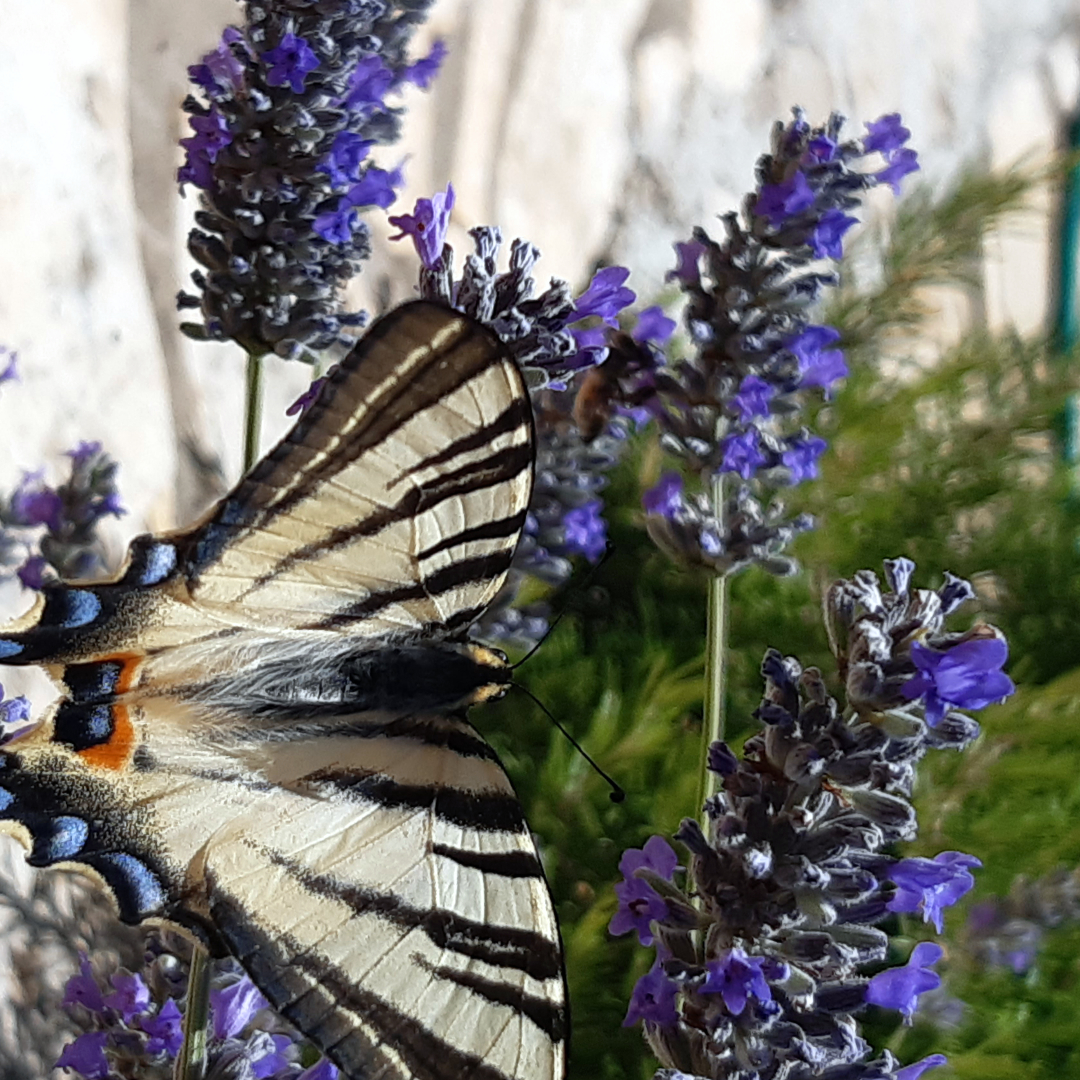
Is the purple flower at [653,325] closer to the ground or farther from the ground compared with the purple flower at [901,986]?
farther from the ground

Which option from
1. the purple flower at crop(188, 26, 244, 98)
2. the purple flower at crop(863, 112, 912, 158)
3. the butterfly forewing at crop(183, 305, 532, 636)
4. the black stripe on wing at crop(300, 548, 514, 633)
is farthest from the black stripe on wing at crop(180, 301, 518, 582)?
the purple flower at crop(863, 112, 912, 158)

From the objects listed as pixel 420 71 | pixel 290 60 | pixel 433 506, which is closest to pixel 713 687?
pixel 433 506

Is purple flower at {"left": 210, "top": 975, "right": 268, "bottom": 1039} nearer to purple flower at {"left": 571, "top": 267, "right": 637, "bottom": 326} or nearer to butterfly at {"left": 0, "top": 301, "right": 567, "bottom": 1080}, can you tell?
butterfly at {"left": 0, "top": 301, "right": 567, "bottom": 1080}

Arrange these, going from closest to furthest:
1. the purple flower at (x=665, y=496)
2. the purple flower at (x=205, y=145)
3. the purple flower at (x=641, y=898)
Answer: the purple flower at (x=641, y=898), the purple flower at (x=205, y=145), the purple flower at (x=665, y=496)

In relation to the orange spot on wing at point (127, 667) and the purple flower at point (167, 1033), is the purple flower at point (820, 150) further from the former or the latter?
the purple flower at point (167, 1033)

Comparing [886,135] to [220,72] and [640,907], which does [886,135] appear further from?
[640,907]

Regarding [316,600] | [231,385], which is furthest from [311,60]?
[231,385]

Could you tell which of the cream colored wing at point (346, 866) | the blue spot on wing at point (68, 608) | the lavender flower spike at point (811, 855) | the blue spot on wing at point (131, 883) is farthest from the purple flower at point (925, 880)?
the blue spot on wing at point (68, 608)
